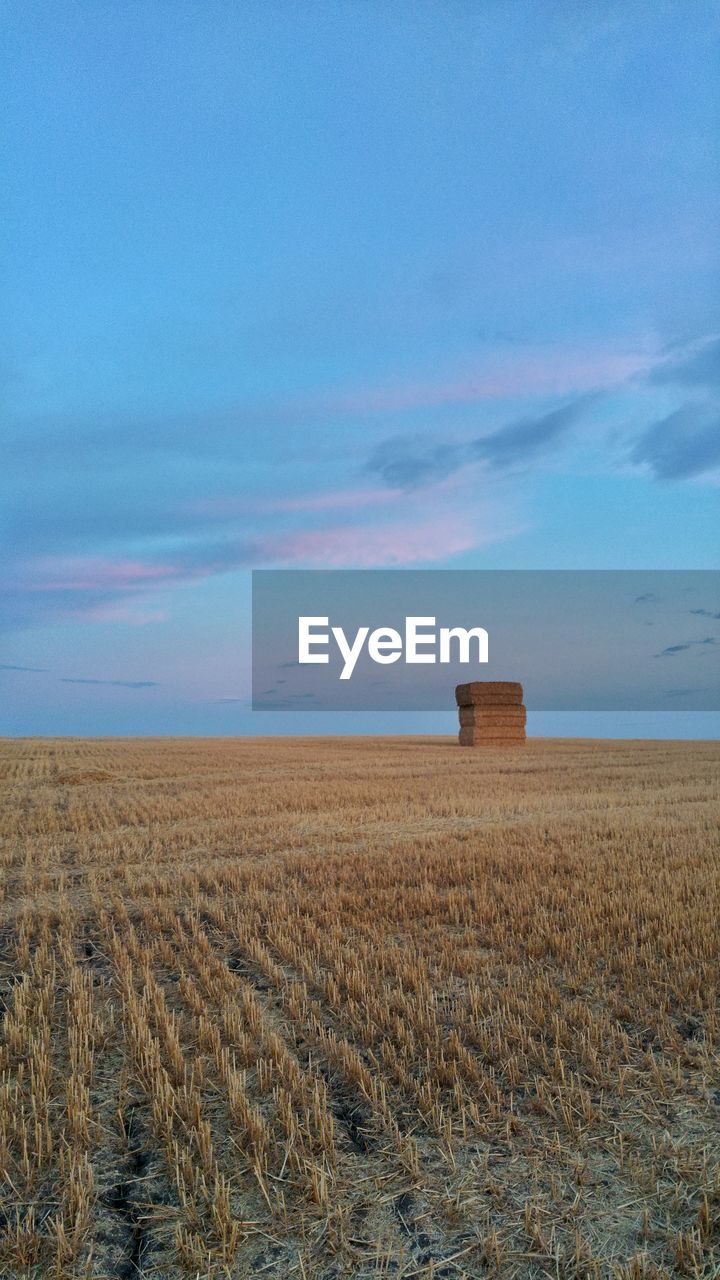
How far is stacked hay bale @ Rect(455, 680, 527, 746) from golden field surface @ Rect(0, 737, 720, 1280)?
957 inches

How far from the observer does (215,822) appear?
43.7 feet

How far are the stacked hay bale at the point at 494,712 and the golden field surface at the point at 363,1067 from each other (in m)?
24.3

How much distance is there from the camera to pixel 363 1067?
14.0 ft

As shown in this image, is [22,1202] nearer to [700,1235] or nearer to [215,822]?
[700,1235]

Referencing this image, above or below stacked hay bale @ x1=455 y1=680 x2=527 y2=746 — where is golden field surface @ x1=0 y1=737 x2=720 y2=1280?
below

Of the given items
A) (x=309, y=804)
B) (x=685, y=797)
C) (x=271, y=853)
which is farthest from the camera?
(x=685, y=797)

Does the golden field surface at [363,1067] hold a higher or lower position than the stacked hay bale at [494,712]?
lower

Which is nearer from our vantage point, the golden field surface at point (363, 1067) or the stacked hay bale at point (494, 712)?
the golden field surface at point (363, 1067)

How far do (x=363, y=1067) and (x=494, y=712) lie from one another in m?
31.0

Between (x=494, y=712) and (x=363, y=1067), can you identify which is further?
(x=494, y=712)

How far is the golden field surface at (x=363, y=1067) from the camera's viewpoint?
10.3 feet

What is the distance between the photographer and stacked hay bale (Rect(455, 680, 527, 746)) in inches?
1353

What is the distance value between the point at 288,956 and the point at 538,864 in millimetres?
4164

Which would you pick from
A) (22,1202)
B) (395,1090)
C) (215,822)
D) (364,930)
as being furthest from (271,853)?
(22,1202)
